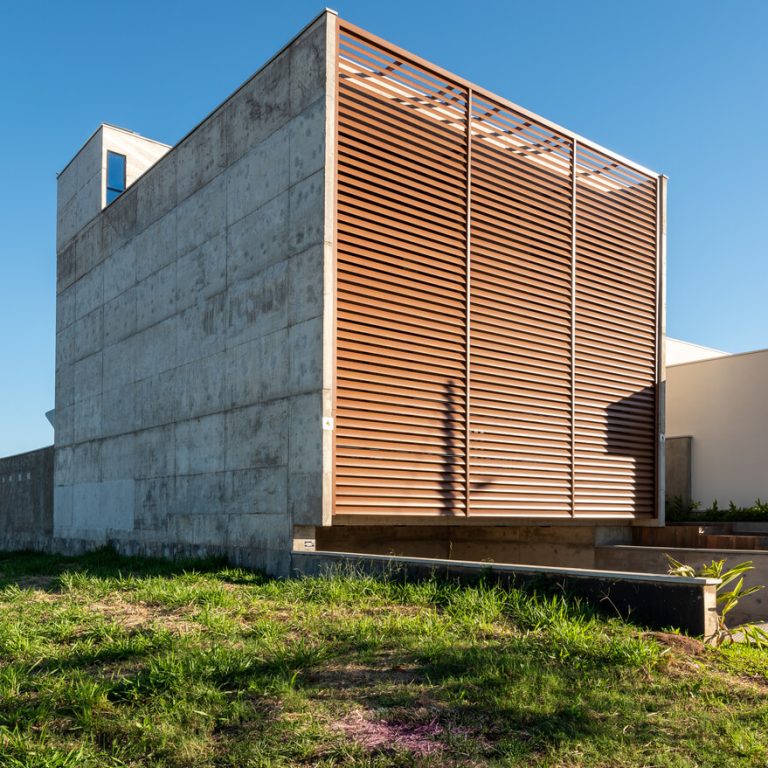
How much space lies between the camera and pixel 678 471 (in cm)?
1912

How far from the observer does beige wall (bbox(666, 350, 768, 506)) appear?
17703mm

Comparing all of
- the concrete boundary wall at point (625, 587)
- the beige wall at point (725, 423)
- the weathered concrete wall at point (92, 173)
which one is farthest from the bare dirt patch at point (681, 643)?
the weathered concrete wall at point (92, 173)

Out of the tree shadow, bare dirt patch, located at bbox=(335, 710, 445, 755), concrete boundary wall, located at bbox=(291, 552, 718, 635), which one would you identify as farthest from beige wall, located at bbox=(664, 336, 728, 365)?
bare dirt patch, located at bbox=(335, 710, 445, 755)

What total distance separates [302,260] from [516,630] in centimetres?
597

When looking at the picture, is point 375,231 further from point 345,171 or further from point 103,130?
point 103,130

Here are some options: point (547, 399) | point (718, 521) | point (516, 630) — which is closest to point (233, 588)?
point (516, 630)

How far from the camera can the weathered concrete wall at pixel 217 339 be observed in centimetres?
1063

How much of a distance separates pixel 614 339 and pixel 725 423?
572 cm

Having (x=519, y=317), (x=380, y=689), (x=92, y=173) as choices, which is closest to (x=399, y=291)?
(x=519, y=317)

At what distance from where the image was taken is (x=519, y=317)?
12594 mm

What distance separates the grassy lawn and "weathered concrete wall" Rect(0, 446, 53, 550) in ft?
46.3

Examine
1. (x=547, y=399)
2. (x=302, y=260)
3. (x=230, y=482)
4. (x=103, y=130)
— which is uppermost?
(x=103, y=130)

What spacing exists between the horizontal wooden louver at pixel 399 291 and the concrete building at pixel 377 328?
0.10 feet

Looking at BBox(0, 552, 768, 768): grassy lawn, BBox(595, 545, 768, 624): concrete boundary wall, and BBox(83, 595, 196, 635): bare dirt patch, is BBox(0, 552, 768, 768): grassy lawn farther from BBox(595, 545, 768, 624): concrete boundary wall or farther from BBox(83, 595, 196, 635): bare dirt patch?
BBox(595, 545, 768, 624): concrete boundary wall
